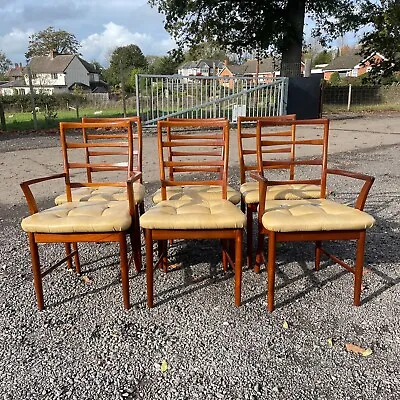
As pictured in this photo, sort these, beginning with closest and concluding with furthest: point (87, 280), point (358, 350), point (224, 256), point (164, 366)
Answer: point (164, 366), point (358, 350), point (87, 280), point (224, 256)

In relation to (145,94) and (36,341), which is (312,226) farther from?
(145,94)

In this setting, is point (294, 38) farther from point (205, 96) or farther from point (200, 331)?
point (200, 331)

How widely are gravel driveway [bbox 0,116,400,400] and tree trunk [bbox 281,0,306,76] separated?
13087mm

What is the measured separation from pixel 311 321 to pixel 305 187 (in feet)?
3.78

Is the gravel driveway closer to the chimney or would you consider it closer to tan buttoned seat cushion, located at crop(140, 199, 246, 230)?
tan buttoned seat cushion, located at crop(140, 199, 246, 230)

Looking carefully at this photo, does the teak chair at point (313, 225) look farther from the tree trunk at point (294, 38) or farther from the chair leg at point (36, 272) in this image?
the tree trunk at point (294, 38)

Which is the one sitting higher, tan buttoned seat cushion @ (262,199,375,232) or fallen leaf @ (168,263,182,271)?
tan buttoned seat cushion @ (262,199,375,232)

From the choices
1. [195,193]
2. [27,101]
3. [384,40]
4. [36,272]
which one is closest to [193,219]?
[195,193]

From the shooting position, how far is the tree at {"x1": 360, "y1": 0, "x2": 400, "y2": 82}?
1745cm

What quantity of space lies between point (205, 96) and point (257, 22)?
20.7ft

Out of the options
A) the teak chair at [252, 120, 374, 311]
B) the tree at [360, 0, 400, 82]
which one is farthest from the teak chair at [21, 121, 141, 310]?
the tree at [360, 0, 400, 82]

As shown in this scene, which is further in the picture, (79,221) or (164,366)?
(79,221)

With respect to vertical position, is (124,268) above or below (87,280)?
above

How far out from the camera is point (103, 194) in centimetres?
296
